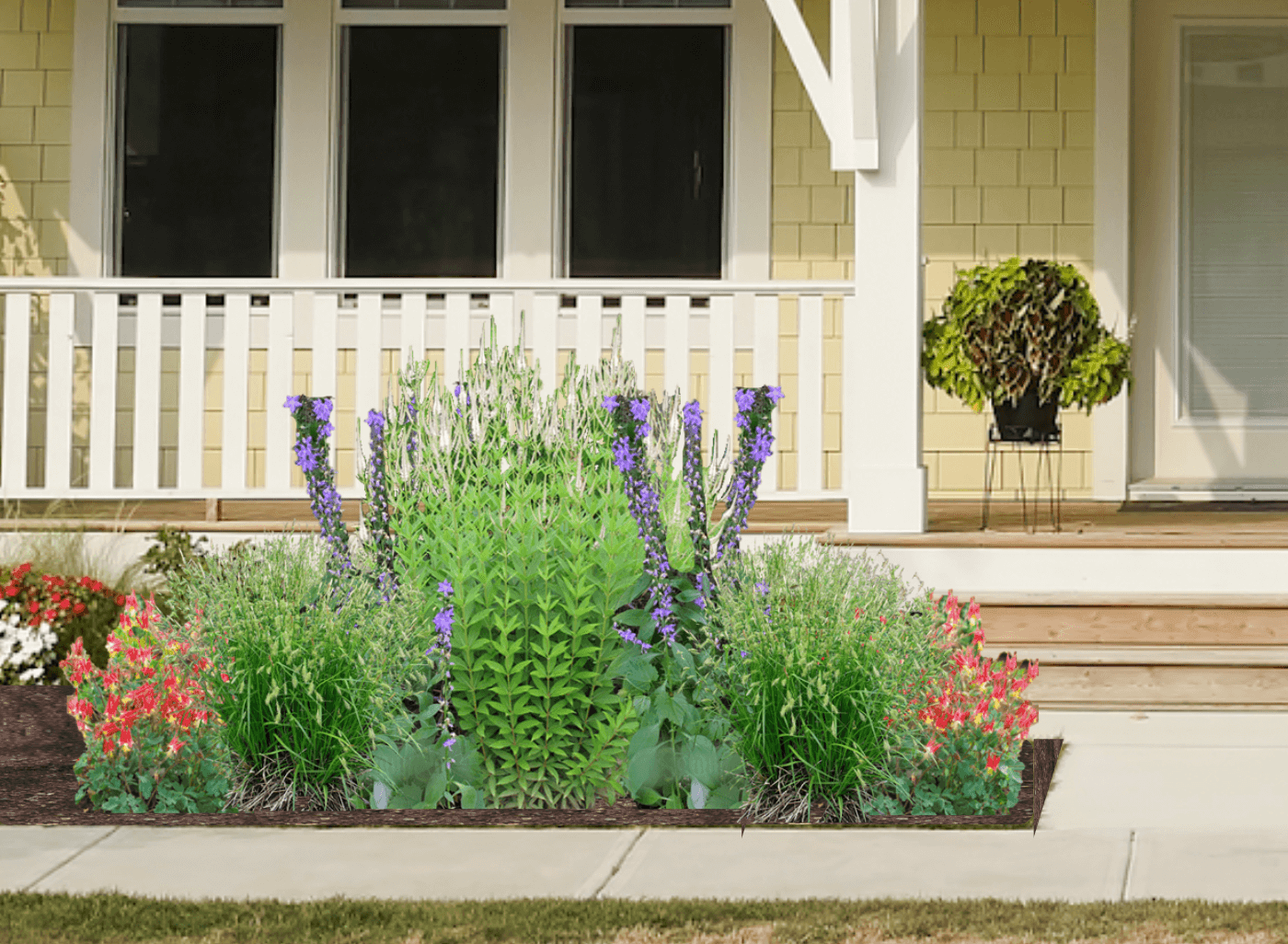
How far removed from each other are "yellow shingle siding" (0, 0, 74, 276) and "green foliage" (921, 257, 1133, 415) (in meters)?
4.35

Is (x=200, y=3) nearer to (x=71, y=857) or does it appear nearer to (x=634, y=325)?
(x=634, y=325)

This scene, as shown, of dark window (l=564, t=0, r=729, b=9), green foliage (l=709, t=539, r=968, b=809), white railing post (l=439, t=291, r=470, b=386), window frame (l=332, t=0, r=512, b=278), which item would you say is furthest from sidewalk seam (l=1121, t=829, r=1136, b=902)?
dark window (l=564, t=0, r=729, b=9)

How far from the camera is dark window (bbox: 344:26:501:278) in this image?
7.62 meters

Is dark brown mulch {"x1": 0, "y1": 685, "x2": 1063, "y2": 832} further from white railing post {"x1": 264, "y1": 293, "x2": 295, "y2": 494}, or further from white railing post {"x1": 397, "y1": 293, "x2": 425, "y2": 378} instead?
white railing post {"x1": 397, "y1": 293, "x2": 425, "y2": 378}

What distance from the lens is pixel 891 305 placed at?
18.6 ft

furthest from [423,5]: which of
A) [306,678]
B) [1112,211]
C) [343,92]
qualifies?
[306,678]

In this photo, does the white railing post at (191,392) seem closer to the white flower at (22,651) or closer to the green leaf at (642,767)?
the white flower at (22,651)

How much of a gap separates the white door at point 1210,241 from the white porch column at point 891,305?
238cm

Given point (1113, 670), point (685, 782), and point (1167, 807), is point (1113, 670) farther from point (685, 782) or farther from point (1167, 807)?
point (685, 782)

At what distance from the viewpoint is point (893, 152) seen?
5.70 metres

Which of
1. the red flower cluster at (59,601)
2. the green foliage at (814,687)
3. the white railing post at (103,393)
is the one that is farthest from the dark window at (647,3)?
the green foliage at (814,687)

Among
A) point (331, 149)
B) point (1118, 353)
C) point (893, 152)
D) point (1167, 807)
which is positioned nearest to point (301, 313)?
point (331, 149)

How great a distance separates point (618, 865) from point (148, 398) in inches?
147

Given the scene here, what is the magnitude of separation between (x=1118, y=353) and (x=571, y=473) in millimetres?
2518
